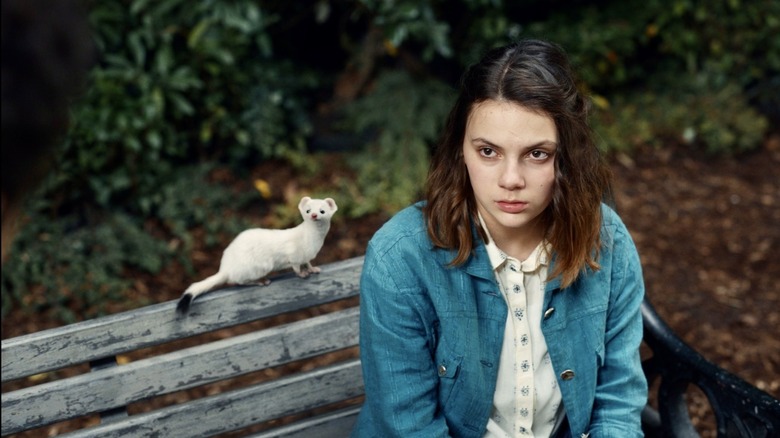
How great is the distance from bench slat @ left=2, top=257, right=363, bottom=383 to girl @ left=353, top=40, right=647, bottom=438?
0.32m

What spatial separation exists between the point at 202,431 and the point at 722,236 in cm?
404

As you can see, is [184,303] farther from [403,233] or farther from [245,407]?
[403,233]

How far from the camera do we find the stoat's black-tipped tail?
230 cm

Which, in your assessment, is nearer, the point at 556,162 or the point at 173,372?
the point at 556,162

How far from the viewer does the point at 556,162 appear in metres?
2.17

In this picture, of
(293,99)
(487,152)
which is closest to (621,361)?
(487,152)

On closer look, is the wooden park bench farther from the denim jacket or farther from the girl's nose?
the girl's nose

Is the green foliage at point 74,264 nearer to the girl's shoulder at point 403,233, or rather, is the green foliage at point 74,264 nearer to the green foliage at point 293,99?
the green foliage at point 293,99

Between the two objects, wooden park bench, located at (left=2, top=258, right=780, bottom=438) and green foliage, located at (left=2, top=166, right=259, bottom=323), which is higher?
wooden park bench, located at (left=2, top=258, right=780, bottom=438)

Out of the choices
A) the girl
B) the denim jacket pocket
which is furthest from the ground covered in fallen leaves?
the denim jacket pocket

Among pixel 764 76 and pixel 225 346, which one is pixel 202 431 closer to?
pixel 225 346

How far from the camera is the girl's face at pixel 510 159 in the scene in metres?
2.10

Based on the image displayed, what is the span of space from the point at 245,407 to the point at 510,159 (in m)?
1.08

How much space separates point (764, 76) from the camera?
6.85 m
